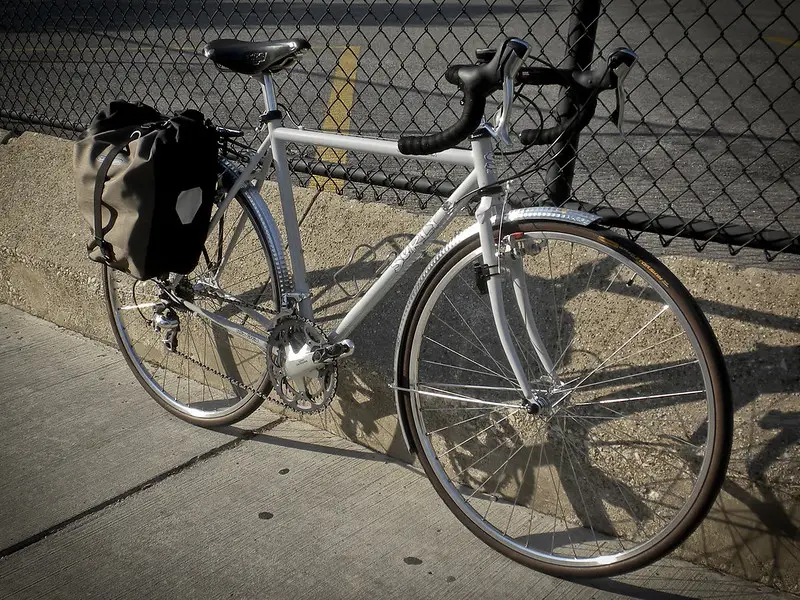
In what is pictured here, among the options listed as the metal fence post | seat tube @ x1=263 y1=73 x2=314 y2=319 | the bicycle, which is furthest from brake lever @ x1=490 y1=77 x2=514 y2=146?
seat tube @ x1=263 y1=73 x2=314 y2=319

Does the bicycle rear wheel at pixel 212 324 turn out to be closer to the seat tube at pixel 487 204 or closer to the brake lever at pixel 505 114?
the seat tube at pixel 487 204

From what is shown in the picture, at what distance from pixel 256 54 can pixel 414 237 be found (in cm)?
78

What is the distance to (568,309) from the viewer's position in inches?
111

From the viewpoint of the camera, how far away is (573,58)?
295 cm

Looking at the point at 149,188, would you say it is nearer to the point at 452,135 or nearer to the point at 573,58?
the point at 452,135

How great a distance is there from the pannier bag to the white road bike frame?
0.69 feet

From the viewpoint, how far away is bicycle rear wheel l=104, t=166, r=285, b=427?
3176 mm

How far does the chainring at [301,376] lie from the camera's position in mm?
2930

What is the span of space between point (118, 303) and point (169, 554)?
135 centimetres

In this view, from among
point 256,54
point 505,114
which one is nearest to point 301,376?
point 256,54

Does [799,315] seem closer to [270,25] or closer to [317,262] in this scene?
[317,262]

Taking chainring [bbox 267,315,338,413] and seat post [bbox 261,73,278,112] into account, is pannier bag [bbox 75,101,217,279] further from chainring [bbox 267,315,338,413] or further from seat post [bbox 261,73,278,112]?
chainring [bbox 267,315,338,413]

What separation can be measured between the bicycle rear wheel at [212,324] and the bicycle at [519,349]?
16 millimetres

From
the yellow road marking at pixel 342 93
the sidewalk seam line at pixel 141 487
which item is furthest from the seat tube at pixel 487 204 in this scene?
the yellow road marking at pixel 342 93
